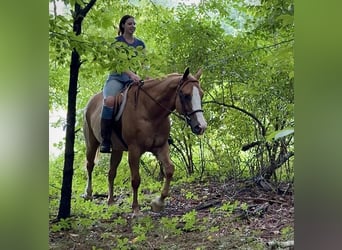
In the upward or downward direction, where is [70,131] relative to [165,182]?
upward

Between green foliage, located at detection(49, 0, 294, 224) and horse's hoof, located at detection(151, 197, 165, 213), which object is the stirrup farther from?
horse's hoof, located at detection(151, 197, 165, 213)

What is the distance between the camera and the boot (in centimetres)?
170

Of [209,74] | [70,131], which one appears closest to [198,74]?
[209,74]

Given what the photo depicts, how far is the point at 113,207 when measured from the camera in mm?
1688

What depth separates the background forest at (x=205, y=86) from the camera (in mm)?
1663

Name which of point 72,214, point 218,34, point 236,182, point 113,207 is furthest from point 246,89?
point 72,214

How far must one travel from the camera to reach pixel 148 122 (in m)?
1.71

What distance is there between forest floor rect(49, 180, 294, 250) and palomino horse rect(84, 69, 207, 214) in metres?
0.06

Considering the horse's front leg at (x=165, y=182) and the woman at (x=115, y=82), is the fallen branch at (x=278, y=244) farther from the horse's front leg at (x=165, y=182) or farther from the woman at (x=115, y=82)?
the woman at (x=115, y=82)

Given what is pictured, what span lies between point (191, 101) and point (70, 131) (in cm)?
46

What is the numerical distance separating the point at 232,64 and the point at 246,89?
0.11 m

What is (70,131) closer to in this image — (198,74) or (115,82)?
(115,82)

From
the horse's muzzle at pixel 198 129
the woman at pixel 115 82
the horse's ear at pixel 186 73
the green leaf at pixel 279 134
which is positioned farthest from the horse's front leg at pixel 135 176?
the green leaf at pixel 279 134
